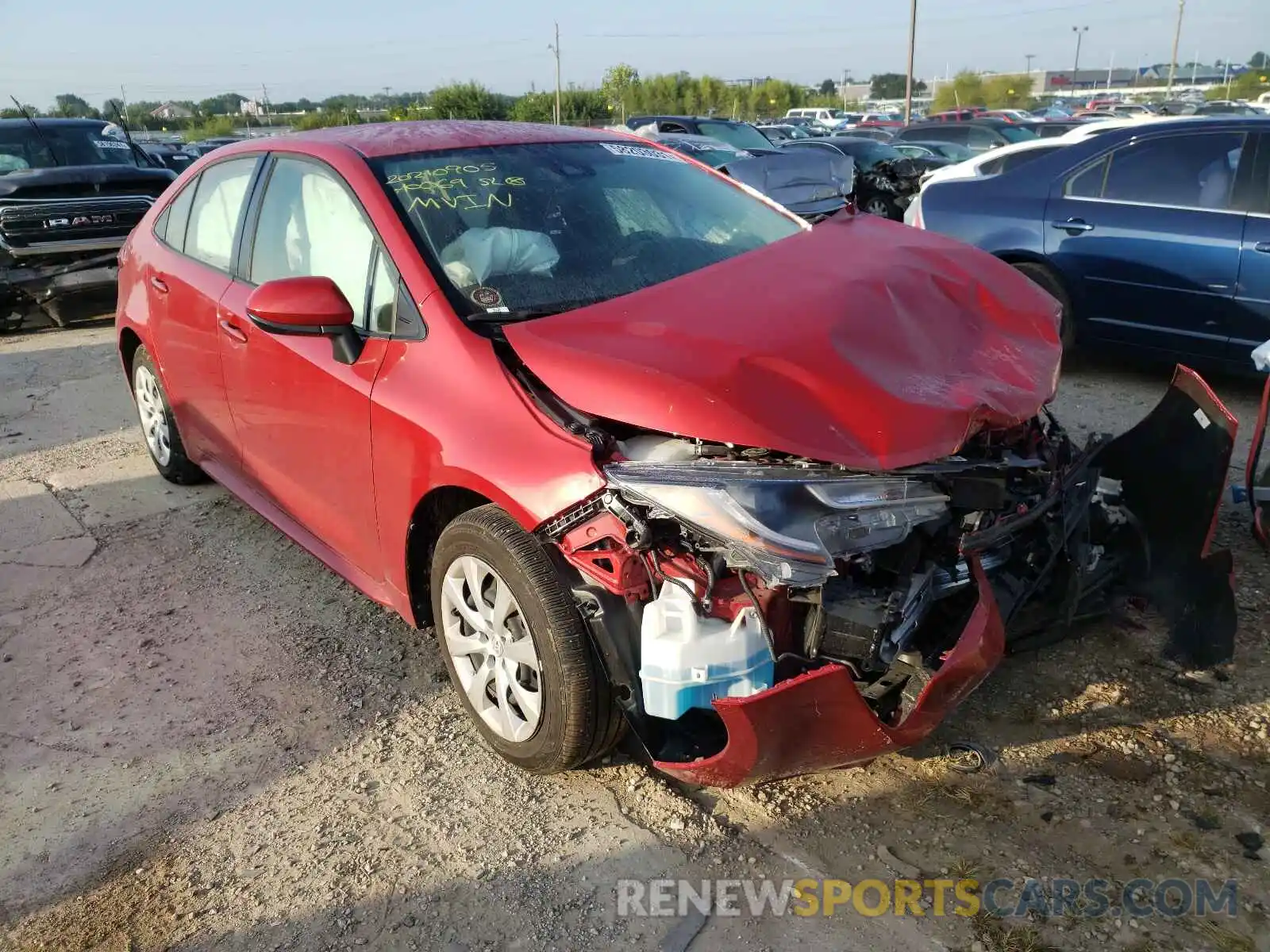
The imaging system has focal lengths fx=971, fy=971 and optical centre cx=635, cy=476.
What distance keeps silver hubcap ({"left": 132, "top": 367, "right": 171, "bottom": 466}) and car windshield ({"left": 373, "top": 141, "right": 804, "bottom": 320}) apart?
89.0 inches

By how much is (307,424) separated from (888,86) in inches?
4044

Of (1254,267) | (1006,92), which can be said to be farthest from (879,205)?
(1006,92)

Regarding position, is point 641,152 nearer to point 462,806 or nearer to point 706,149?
point 462,806

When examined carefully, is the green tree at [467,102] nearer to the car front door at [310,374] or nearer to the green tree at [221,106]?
the green tree at [221,106]

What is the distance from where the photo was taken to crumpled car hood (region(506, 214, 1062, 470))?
2.30 m

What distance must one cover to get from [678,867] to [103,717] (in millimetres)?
1985

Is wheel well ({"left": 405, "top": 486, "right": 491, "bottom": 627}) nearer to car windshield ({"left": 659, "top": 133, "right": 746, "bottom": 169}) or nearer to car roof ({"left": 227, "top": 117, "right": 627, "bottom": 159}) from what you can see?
car roof ({"left": 227, "top": 117, "right": 627, "bottom": 159})

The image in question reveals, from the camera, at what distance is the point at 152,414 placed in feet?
16.1

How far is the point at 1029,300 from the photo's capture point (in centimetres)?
319

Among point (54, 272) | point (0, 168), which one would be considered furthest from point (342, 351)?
point (0, 168)

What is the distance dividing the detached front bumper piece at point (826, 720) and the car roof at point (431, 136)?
220 centimetres

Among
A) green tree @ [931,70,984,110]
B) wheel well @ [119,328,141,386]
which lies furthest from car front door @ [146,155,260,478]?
green tree @ [931,70,984,110]

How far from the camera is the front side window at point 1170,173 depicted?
17.9ft

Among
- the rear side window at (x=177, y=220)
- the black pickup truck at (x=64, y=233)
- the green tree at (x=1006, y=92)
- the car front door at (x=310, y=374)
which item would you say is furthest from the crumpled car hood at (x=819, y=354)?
the green tree at (x=1006, y=92)
